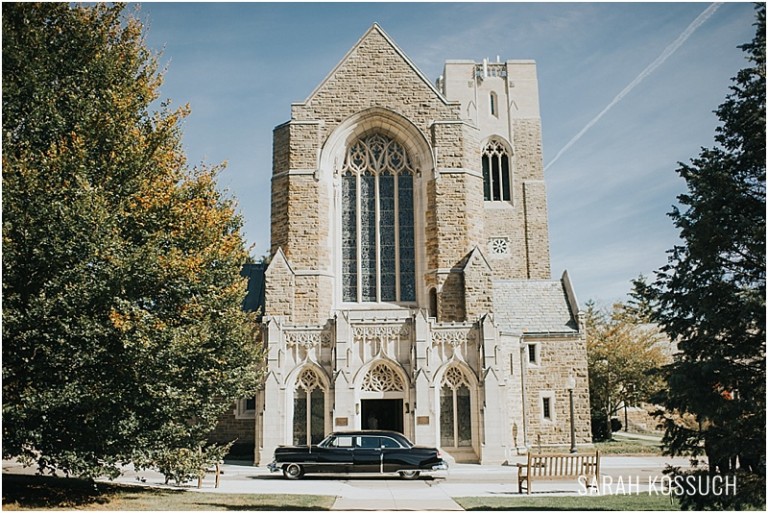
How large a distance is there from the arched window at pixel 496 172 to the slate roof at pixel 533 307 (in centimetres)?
1098

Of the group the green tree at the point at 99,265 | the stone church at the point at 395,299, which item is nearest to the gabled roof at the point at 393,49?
the stone church at the point at 395,299

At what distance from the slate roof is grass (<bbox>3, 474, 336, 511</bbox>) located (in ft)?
53.0

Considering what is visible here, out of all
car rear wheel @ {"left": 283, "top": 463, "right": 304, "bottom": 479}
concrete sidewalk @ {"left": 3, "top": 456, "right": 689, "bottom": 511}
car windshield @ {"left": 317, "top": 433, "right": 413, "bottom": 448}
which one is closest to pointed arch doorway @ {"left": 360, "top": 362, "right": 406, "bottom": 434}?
concrete sidewalk @ {"left": 3, "top": 456, "right": 689, "bottom": 511}

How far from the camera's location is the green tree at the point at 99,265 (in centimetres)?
1285

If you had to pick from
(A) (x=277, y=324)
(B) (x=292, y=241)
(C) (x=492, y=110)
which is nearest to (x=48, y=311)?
(A) (x=277, y=324)

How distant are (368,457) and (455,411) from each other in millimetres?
5031

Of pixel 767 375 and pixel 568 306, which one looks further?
pixel 568 306

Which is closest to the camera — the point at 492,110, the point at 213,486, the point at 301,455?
the point at 213,486

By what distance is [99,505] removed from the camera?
1336 centimetres

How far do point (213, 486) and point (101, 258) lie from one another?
6670 mm

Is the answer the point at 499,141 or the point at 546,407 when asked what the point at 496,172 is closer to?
the point at 499,141

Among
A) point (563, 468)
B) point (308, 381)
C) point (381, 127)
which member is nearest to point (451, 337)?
point (308, 381)

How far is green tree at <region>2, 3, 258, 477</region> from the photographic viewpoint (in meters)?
12.9

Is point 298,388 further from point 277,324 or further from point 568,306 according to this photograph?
point 568,306
